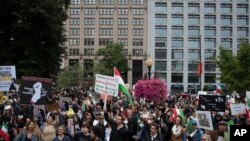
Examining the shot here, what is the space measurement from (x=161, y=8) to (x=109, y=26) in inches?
509

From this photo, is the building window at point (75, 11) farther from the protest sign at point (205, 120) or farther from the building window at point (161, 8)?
the protest sign at point (205, 120)

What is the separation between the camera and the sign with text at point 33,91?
48.7ft

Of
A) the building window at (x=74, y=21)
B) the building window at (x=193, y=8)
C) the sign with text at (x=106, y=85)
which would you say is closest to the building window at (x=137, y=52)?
the building window at (x=74, y=21)

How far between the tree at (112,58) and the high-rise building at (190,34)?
6591 millimetres

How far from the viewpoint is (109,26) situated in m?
113

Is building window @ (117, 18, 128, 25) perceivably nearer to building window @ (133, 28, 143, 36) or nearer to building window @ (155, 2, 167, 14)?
building window @ (133, 28, 143, 36)

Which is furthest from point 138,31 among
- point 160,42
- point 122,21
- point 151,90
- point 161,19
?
point 151,90

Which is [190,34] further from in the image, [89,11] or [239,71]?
[239,71]

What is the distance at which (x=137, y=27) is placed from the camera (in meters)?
112

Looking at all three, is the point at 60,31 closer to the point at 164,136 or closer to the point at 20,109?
the point at 20,109

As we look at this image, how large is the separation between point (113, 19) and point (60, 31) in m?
73.3

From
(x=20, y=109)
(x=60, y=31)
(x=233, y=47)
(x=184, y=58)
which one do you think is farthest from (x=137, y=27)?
(x=20, y=109)

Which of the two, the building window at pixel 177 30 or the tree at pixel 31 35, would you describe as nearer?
the tree at pixel 31 35

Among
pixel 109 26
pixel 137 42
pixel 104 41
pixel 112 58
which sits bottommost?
pixel 112 58
